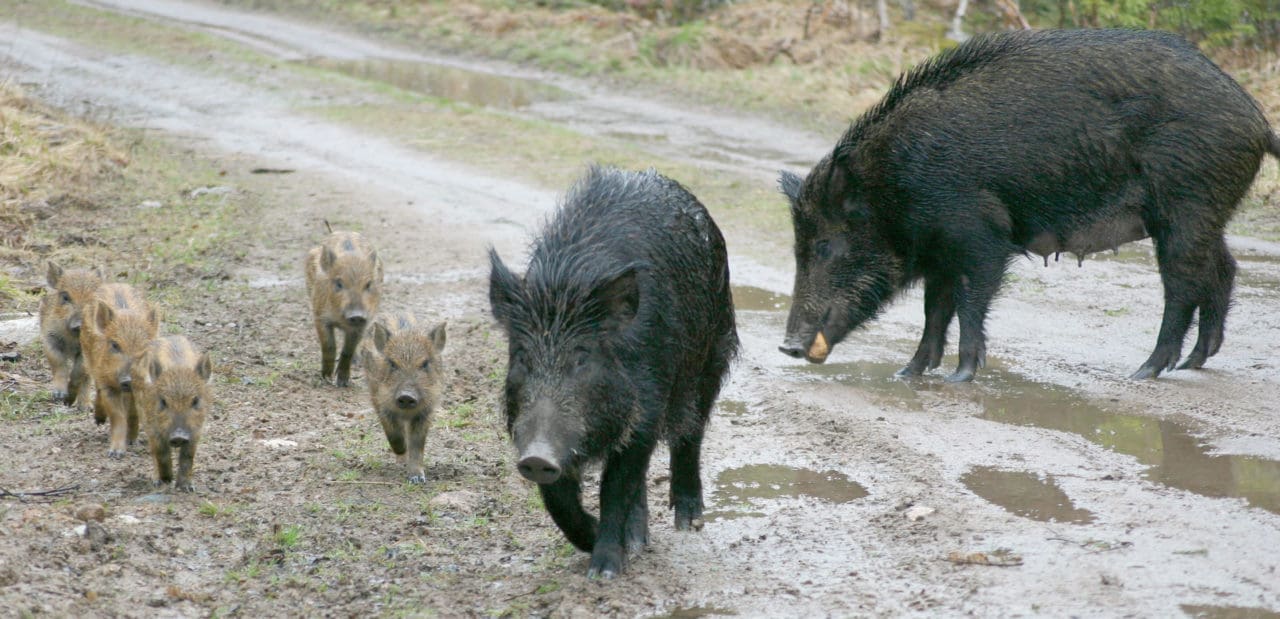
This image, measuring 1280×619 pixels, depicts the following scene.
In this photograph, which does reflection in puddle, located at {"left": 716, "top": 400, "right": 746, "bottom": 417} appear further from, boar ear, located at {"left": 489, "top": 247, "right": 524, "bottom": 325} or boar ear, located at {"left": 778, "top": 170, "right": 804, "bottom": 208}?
boar ear, located at {"left": 489, "top": 247, "right": 524, "bottom": 325}

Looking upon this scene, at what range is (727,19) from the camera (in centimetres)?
2341

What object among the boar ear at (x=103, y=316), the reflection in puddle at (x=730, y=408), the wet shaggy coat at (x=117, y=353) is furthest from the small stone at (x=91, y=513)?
the reflection in puddle at (x=730, y=408)

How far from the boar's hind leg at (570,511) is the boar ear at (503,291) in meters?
0.62

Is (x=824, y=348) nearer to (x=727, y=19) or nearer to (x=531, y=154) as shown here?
(x=531, y=154)

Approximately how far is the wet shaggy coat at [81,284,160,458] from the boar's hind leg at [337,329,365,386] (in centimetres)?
143

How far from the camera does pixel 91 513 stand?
530 centimetres

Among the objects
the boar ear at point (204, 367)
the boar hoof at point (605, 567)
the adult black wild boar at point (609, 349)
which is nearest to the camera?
the adult black wild boar at point (609, 349)

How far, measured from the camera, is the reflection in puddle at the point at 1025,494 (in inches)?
210

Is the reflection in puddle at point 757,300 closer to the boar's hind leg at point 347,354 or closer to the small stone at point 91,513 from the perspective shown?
the boar's hind leg at point 347,354

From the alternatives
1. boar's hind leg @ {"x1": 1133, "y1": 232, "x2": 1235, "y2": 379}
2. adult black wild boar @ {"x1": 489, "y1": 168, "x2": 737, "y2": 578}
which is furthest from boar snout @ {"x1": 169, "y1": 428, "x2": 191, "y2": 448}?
boar's hind leg @ {"x1": 1133, "y1": 232, "x2": 1235, "y2": 379}

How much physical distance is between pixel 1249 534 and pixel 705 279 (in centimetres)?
226

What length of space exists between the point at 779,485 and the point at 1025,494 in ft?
3.54

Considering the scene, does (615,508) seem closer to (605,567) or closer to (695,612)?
(605,567)

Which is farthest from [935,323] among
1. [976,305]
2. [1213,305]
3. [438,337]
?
[438,337]
